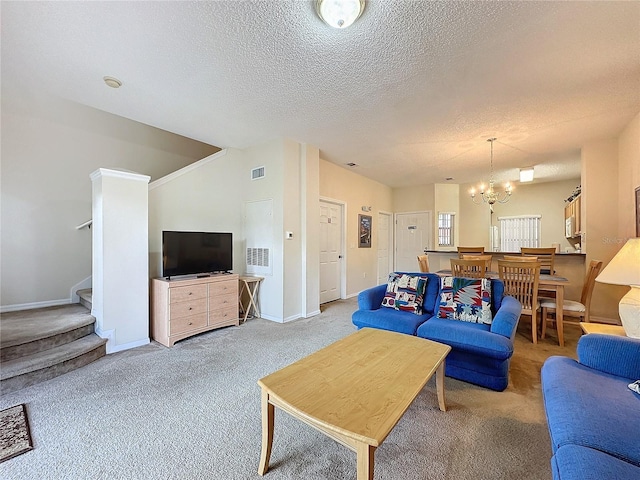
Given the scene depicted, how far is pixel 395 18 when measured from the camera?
1.89m

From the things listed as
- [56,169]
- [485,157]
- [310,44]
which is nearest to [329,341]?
[310,44]

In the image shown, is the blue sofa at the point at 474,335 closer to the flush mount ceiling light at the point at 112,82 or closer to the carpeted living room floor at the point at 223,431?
the carpeted living room floor at the point at 223,431

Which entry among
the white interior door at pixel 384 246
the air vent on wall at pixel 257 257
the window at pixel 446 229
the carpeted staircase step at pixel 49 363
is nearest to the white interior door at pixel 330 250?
A: the air vent on wall at pixel 257 257

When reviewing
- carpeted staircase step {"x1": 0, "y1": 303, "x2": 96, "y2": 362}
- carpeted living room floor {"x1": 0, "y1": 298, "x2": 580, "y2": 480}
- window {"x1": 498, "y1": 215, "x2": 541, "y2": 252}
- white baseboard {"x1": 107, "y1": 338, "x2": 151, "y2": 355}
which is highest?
window {"x1": 498, "y1": 215, "x2": 541, "y2": 252}

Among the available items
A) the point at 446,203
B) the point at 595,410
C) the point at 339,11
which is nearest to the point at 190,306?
the point at 339,11

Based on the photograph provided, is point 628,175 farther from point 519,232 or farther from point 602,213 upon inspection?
point 519,232

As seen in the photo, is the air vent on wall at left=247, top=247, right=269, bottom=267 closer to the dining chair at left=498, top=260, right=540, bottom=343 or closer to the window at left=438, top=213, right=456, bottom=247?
the dining chair at left=498, top=260, right=540, bottom=343

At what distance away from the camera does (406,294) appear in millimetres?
3041

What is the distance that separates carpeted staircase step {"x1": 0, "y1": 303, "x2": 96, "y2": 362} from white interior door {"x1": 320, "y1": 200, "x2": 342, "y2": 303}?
3.51 m

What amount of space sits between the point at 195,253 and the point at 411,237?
550 centimetres

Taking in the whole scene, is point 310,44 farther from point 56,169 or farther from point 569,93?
point 56,169

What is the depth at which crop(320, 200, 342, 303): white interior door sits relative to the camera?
5.34 meters

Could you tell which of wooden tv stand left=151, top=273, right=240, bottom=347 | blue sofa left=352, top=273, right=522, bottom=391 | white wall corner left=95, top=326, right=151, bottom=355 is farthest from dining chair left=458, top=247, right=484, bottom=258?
white wall corner left=95, top=326, right=151, bottom=355

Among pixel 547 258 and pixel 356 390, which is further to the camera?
pixel 547 258
